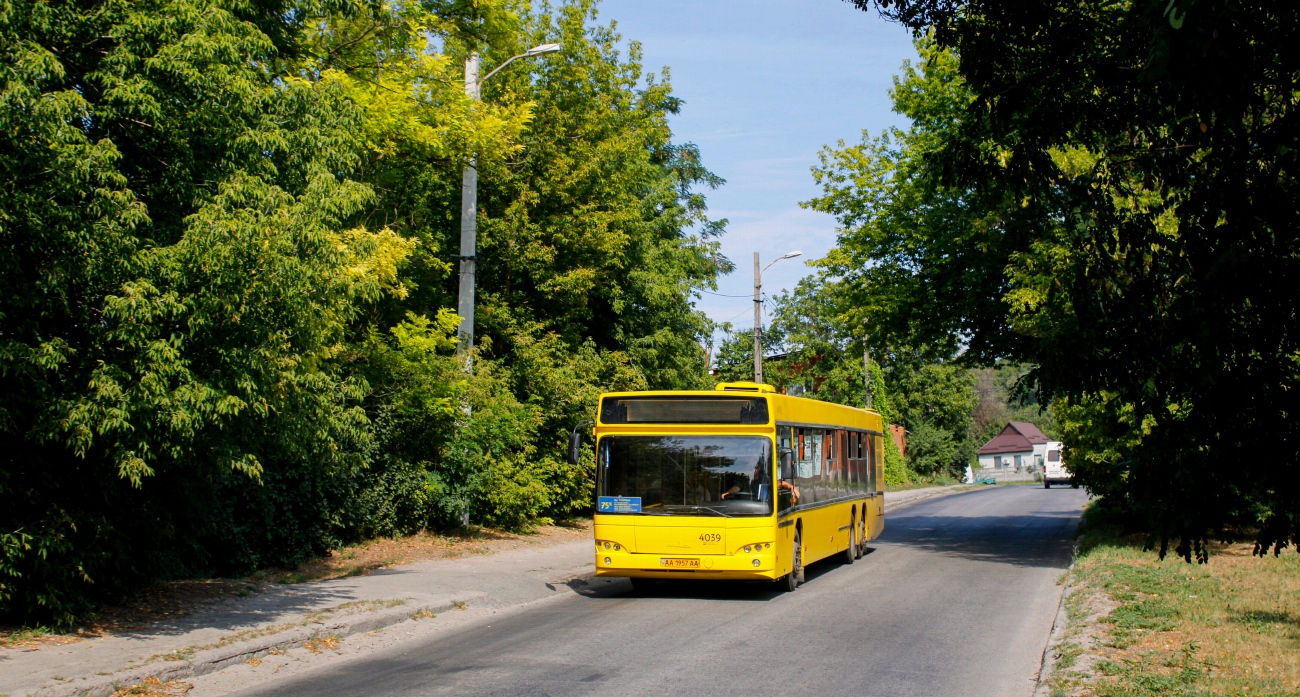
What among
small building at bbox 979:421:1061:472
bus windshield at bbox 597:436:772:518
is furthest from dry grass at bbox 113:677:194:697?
small building at bbox 979:421:1061:472

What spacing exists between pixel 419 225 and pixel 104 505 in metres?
12.4

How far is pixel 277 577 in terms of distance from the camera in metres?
13.8

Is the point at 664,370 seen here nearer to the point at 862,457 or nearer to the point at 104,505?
the point at 862,457

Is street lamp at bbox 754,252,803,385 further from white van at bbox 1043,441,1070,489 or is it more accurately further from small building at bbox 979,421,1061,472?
small building at bbox 979,421,1061,472

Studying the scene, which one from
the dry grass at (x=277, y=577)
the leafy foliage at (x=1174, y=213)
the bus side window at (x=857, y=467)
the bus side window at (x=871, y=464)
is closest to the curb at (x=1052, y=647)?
the leafy foliage at (x=1174, y=213)

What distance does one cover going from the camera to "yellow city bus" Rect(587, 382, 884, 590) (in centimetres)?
1299

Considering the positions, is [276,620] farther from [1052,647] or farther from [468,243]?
[468,243]

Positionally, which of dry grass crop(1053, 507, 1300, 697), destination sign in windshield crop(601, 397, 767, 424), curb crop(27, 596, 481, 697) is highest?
destination sign in windshield crop(601, 397, 767, 424)

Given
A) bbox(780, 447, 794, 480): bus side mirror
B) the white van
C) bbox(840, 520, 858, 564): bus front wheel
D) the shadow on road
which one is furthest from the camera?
the white van

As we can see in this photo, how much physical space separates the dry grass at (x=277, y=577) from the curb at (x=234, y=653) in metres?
1.38

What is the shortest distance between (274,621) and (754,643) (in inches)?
189

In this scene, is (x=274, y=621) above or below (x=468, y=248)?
below

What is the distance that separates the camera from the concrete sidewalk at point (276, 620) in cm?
798

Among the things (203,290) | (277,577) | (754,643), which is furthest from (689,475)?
(203,290)
